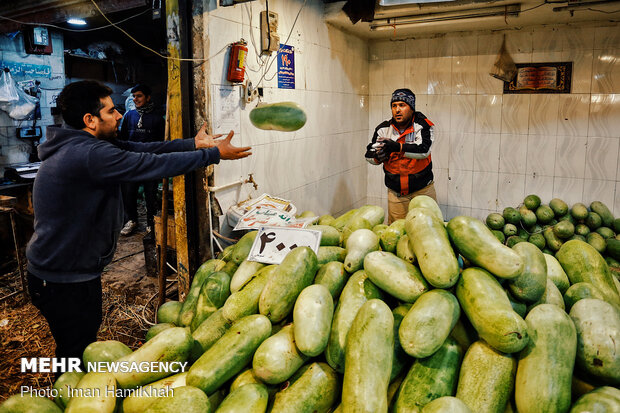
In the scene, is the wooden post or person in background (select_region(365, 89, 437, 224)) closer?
the wooden post

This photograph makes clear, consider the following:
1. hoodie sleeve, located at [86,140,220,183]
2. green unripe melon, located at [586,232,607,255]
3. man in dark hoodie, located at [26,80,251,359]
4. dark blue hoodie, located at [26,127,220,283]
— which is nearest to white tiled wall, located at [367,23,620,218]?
green unripe melon, located at [586,232,607,255]

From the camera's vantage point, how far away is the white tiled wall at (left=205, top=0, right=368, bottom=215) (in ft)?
12.3

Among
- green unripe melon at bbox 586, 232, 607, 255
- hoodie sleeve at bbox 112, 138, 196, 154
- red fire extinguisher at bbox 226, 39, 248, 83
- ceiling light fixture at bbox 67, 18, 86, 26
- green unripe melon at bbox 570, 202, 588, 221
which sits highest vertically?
ceiling light fixture at bbox 67, 18, 86, 26

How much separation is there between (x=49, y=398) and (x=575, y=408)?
68.4 inches

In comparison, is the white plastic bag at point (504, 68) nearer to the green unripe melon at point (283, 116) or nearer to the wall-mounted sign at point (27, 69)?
the green unripe melon at point (283, 116)

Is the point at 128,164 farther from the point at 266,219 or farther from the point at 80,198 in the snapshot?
the point at 266,219

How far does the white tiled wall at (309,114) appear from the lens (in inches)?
147

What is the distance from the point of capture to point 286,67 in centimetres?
447

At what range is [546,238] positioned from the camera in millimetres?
4742

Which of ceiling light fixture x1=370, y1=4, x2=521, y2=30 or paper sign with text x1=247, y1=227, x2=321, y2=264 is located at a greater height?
ceiling light fixture x1=370, y1=4, x2=521, y2=30

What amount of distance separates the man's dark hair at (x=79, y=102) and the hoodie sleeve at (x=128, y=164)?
209mm

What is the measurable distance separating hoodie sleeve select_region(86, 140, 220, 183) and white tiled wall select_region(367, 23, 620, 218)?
4715 mm

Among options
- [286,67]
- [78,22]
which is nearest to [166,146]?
[286,67]

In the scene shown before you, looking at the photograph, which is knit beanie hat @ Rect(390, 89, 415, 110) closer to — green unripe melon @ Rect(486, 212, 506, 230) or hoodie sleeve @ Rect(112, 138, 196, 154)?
green unripe melon @ Rect(486, 212, 506, 230)
